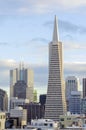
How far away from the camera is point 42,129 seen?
13112 centimetres

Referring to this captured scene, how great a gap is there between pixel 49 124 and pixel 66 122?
50375 mm

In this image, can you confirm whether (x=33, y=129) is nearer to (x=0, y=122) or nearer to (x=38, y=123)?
Result: (x=0, y=122)

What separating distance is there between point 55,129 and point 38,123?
1028 cm

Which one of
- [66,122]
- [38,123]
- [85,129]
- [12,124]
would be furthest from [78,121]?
[85,129]

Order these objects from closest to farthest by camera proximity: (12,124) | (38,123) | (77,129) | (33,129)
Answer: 1. (33,129)
2. (77,129)
3. (38,123)
4. (12,124)

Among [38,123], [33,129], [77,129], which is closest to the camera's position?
[33,129]

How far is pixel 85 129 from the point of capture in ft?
435

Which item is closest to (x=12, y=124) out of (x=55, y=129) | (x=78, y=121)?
(x=78, y=121)

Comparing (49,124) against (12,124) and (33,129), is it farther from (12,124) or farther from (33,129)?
(12,124)

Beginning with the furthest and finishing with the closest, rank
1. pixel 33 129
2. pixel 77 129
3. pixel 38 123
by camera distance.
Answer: pixel 38 123, pixel 77 129, pixel 33 129

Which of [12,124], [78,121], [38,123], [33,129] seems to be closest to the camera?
[33,129]

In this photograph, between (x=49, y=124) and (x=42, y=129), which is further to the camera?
(x=49, y=124)

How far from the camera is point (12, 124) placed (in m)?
171

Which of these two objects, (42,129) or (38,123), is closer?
(42,129)
